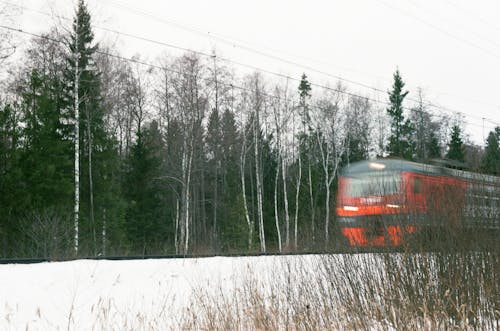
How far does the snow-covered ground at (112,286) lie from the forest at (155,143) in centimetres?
266

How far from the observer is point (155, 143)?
38906 millimetres

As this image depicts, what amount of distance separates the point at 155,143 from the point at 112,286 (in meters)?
29.5

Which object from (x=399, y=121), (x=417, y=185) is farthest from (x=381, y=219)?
(x=399, y=121)

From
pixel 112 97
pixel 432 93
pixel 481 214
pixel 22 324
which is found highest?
pixel 432 93

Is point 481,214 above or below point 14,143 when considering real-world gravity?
below

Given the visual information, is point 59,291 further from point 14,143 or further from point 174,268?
point 14,143

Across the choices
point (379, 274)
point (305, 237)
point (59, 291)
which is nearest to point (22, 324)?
point (59, 291)

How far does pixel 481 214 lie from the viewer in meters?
7.29

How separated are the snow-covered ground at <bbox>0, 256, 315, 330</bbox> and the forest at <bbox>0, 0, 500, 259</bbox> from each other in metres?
2.66

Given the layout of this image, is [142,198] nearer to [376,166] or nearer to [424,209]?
[376,166]

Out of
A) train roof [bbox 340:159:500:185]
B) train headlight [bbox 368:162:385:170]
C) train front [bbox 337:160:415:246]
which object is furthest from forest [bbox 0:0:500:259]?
train front [bbox 337:160:415:246]

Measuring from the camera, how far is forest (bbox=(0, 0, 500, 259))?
73.0 feet

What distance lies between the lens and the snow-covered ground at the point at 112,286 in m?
8.64

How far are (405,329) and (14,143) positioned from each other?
2029 centimetres
